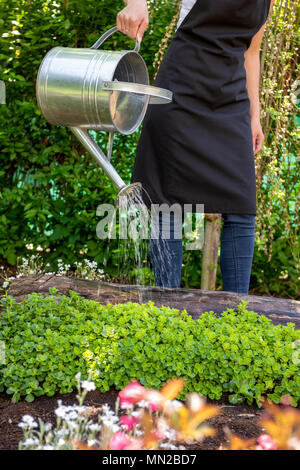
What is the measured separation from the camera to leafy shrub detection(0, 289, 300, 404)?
61.7 inches

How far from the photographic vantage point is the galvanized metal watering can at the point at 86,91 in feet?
5.02

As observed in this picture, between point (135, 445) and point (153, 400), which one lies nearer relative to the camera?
point (135, 445)

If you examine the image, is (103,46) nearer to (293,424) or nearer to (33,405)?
(33,405)

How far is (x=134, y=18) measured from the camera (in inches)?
63.7

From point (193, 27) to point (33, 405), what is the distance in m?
1.43

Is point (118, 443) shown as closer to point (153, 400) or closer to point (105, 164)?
point (153, 400)

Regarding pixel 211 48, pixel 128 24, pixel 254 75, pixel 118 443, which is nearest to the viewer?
pixel 118 443

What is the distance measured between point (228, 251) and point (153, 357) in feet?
2.41

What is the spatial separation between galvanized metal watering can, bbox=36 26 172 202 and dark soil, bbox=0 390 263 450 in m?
0.61

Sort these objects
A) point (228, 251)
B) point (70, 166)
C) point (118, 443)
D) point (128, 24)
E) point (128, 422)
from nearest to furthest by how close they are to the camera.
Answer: point (118, 443) → point (128, 422) → point (128, 24) → point (228, 251) → point (70, 166)

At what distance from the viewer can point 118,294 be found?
2.21 m

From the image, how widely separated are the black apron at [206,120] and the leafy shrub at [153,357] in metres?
0.60

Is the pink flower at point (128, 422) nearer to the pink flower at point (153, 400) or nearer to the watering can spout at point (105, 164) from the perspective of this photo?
the pink flower at point (153, 400)

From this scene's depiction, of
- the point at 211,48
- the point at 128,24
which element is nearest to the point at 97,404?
the point at 128,24
